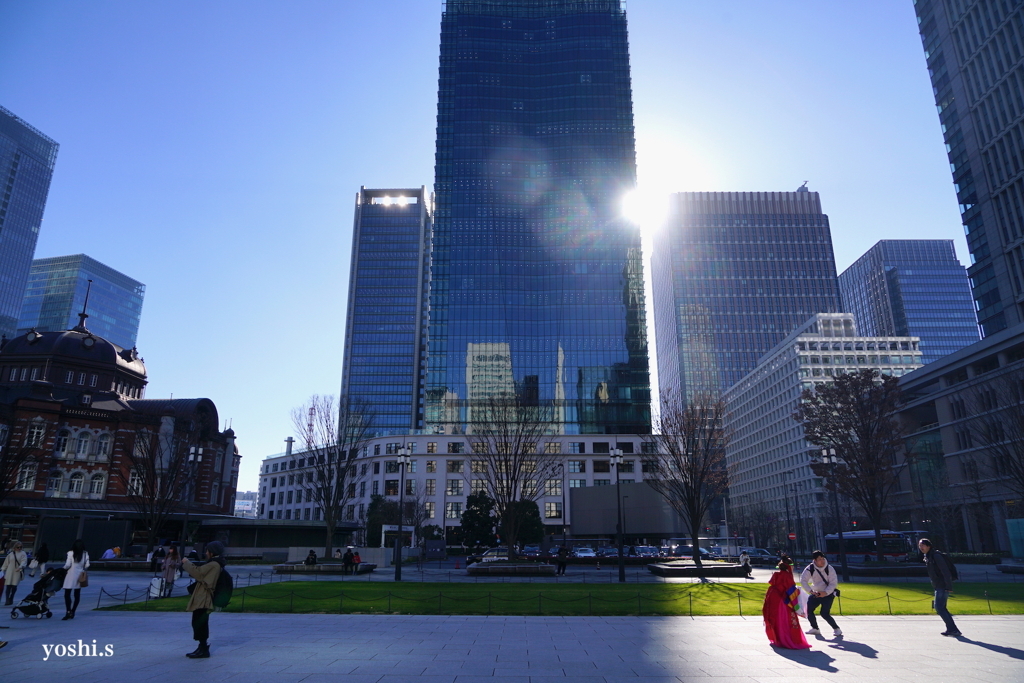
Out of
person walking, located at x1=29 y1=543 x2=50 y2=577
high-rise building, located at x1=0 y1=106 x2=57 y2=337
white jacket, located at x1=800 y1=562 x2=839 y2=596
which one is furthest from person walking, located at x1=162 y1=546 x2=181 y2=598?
high-rise building, located at x1=0 y1=106 x2=57 y2=337

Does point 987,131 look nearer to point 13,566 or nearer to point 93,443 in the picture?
point 13,566

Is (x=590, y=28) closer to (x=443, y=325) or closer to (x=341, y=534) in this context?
(x=443, y=325)

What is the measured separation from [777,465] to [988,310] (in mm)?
56946

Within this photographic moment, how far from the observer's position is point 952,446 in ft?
225

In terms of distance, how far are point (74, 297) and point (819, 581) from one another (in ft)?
742

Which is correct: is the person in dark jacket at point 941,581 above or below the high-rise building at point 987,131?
below

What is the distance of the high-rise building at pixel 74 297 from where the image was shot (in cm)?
18662

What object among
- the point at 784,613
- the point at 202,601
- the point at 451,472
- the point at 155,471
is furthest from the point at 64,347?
the point at 784,613

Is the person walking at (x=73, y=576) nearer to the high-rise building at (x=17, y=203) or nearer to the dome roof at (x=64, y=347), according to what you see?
the dome roof at (x=64, y=347)

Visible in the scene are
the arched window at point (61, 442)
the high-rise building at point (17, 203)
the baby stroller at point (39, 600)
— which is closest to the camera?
Result: the baby stroller at point (39, 600)

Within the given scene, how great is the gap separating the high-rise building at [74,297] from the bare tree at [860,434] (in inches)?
7898

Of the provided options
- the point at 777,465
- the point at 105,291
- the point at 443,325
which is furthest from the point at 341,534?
the point at 105,291

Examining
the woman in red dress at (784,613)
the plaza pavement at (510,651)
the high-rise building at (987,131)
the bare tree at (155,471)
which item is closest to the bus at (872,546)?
the high-rise building at (987,131)

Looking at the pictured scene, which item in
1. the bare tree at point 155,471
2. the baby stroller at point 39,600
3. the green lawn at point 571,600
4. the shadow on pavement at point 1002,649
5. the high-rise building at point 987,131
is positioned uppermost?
the high-rise building at point 987,131
